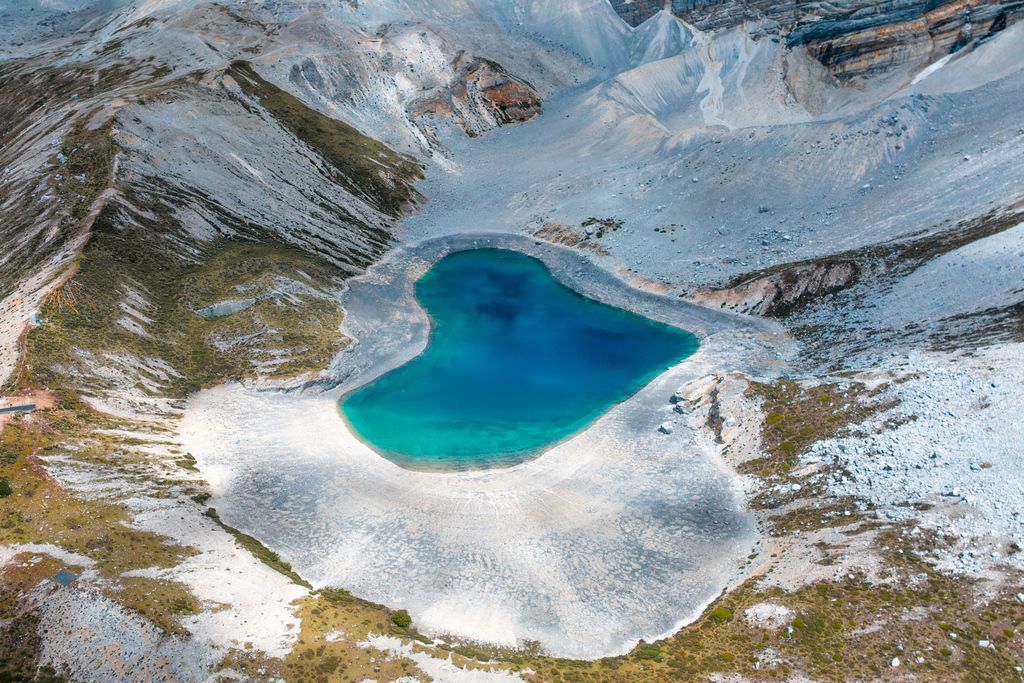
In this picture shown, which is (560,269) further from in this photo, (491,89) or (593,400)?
(491,89)

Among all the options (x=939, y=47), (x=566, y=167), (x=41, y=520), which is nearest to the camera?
(x=41, y=520)

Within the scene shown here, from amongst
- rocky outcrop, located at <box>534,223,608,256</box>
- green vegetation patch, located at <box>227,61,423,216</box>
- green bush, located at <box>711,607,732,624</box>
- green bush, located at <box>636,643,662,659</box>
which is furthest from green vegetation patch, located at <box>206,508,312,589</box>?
green vegetation patch, located at <box>227,61,423,216</box>

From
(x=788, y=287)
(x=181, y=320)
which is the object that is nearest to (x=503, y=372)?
(x=181, y=320)

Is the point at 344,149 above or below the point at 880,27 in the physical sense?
below

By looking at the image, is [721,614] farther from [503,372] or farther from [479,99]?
[479,99]

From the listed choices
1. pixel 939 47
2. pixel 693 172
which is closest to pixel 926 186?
pixel 693 172

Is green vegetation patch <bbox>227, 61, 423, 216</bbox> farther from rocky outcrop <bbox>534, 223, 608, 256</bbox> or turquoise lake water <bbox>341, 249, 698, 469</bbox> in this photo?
rocky outcrop <bbox>534, 223, 608, 256</bbox>
